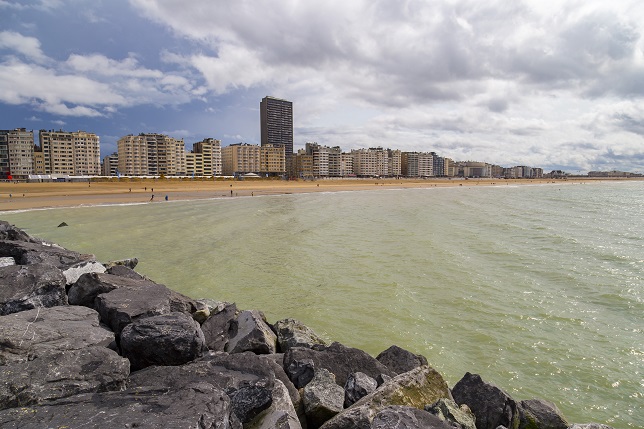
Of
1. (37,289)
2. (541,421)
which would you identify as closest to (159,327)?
(37,289)

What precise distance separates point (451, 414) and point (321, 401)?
54.5 inches

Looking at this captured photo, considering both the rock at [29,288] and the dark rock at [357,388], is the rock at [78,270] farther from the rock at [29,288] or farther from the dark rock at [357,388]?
the dark rock at [357,388]

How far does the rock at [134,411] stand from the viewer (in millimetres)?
2869

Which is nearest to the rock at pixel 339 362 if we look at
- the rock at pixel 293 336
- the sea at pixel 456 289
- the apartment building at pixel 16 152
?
the rock at pixel 293 336

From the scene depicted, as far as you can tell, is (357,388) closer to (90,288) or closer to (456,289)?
(90,288)

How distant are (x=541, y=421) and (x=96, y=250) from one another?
56.4 ft

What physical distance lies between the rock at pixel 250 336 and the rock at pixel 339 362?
622 millimetres

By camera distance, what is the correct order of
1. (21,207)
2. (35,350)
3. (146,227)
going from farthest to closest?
(21,207) < (146,227) < (35,350)

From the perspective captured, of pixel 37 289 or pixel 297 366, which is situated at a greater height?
pixel 37 289


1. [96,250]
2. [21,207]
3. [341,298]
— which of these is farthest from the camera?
[21,207]

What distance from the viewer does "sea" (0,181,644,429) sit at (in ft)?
21.9

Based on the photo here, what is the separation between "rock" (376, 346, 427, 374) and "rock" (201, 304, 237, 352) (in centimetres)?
251

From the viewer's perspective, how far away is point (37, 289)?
605 centimetres

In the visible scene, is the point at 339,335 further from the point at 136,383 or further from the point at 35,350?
the point at 35,350
